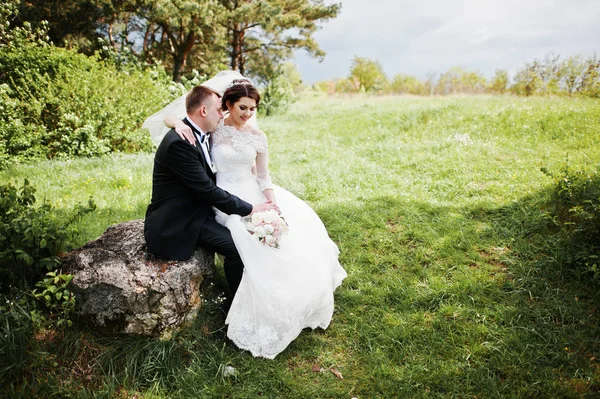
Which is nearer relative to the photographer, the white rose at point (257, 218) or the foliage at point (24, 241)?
the foliage at point (24, 241)

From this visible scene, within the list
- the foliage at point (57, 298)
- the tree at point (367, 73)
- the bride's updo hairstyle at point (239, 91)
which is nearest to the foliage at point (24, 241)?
the foliage at point (57, 298)

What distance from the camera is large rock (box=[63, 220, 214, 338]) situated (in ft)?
10.4

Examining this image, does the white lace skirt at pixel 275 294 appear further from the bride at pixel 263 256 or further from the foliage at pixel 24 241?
the foliage at pixel 24 241

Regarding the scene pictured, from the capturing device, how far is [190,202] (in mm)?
3646

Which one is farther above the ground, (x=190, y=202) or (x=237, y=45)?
(x=237, y=45)

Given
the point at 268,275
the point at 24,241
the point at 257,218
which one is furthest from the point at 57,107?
the point at 268,275

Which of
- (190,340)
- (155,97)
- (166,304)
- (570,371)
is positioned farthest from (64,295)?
(155,97)

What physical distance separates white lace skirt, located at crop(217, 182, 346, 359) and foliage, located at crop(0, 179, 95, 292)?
61.9 inches

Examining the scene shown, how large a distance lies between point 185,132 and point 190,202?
0.67 metres

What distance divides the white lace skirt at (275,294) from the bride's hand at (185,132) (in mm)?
868

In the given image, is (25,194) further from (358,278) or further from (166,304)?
(358,278)

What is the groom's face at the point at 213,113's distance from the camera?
3811 mm

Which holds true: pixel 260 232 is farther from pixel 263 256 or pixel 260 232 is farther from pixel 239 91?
pixel 239 91

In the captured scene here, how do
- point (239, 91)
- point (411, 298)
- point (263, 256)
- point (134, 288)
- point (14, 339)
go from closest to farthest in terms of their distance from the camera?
point (14, 339), point (134, 288), point (263, 256), point (239, 91), point (411, 298)
